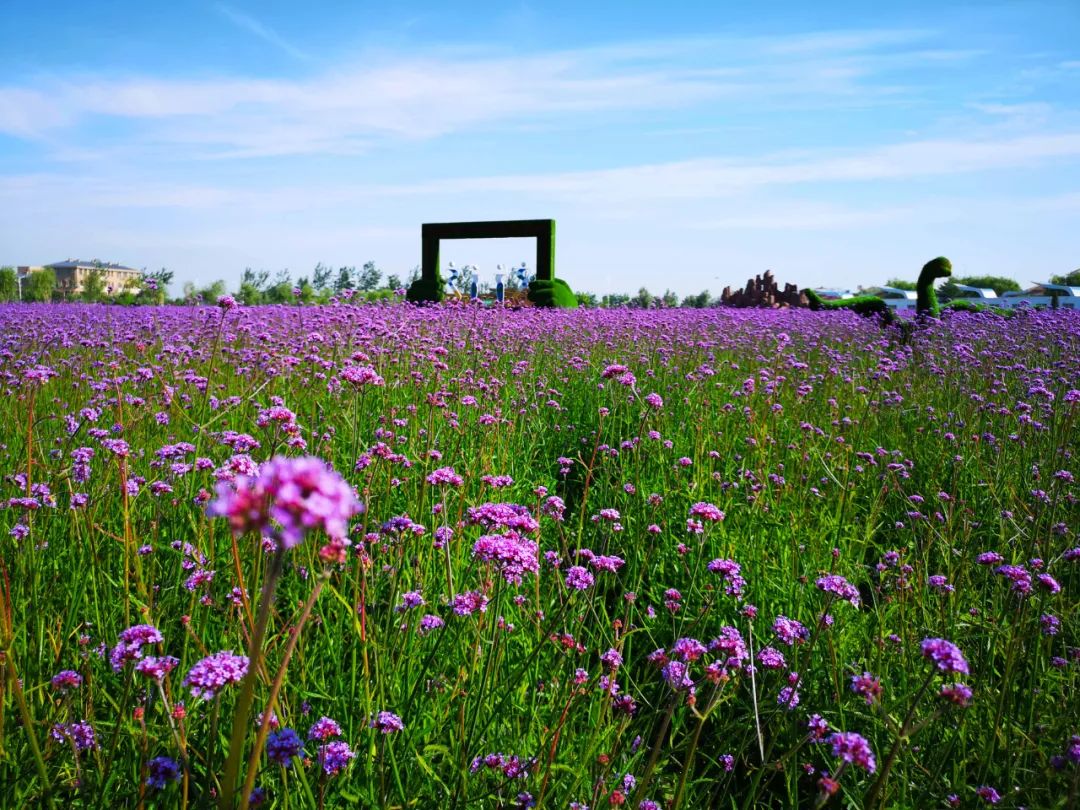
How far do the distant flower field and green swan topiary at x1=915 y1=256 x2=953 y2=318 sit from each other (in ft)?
Answer: 19.2

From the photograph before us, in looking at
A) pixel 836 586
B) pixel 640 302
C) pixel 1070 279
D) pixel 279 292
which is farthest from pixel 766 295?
pixel 1070 279

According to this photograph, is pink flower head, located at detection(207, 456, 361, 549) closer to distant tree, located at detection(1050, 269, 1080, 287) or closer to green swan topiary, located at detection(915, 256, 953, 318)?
green swan topiary, located at detection(915, 256, 953, 318)

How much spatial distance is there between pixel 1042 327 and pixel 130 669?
11.2 m

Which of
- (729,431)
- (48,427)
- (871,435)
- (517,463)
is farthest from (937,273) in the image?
(48,427)

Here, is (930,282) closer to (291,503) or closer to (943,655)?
(943,655)

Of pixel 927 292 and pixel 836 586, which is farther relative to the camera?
pixel 927 292

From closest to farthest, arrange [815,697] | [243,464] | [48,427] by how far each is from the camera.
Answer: [243,464]
[815,697]
[48,427]

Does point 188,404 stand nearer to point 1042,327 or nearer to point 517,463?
point 517,463

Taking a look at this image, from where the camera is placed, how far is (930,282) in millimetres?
10766

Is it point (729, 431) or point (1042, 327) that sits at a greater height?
point (1042, 327)

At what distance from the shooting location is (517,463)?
432 cm

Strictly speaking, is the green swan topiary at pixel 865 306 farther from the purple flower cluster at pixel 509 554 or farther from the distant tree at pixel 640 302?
the purple flower cluster at pixel 509 554

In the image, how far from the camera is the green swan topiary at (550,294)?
16797 mm

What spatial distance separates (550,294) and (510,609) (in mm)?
14708
